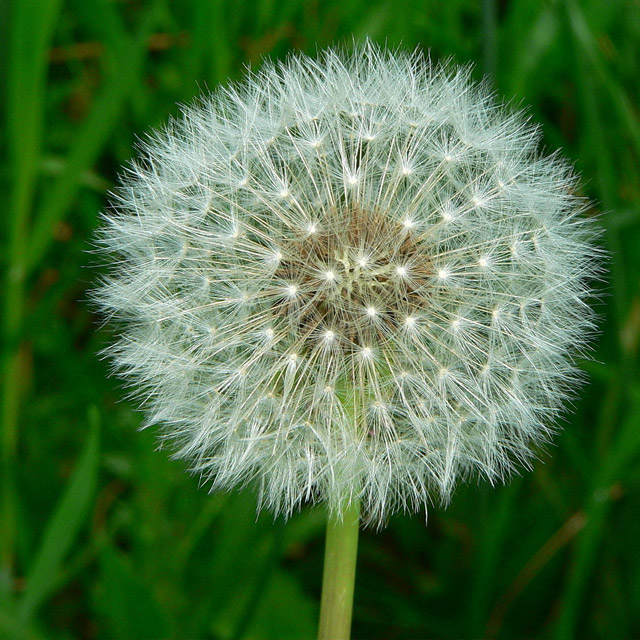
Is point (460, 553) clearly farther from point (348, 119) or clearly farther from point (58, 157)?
point (58, 157)

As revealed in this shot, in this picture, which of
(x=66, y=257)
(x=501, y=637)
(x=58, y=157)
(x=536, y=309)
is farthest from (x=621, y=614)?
(x=58, y=157)

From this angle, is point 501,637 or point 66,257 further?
point 66,257

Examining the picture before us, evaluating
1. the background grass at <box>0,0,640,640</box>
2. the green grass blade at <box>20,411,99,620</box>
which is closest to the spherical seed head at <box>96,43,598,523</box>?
the green grass blade at <box>20,411,99,620</box>

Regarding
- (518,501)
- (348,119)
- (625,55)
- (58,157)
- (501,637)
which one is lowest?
(501,637)

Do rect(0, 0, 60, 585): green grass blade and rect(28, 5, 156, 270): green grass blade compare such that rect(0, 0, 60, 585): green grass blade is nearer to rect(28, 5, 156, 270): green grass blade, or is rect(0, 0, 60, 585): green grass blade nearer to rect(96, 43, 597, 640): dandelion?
rect(28, 5, 156, 270): green grass blade

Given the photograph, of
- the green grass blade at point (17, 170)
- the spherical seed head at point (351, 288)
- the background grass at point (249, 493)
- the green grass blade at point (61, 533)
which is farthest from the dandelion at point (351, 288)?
the green grass blade at point (17, 170)

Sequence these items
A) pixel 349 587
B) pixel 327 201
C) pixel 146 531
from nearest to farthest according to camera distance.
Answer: pixel 349 587
pixel 327 201
pixel 146 531
